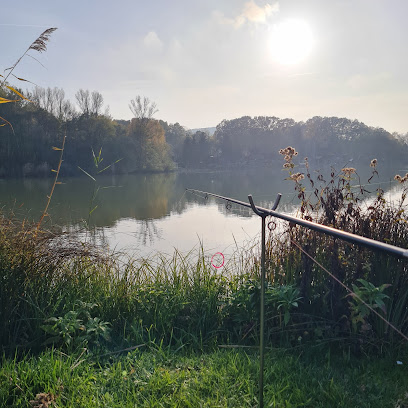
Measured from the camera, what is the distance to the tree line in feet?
96.3

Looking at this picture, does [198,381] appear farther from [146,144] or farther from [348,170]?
[146,144]

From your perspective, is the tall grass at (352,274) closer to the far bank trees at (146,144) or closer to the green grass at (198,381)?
the green grass at (198,381)

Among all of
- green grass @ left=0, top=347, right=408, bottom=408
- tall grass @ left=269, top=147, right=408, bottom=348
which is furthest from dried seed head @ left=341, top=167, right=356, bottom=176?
green grass @ left=0, top=347, right=408, bottom=408

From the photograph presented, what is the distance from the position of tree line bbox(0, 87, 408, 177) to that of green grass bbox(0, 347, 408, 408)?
38.3 feet

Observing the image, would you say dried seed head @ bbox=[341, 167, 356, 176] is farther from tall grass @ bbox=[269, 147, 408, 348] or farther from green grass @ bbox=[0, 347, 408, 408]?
green grass @ bbox=[0, 347, 408, 408]

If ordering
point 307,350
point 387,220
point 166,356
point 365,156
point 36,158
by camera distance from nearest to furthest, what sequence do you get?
1. point 166,356
2. point 307,350
3. point 387,220
4. point 36,158
5. point 365,156

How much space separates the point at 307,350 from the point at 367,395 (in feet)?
1.76

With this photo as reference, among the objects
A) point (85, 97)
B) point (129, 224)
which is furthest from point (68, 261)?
point (85, 97)

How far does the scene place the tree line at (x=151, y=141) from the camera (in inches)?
1155

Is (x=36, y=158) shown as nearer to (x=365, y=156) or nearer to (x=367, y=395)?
(x=367, y=395)

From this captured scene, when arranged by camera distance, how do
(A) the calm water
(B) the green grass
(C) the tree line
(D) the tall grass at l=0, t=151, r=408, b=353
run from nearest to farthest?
(B) the green grass → (D) the tall grass at l=0, t=151, r=408, b=353 → (A) the calm water → (C) the tree line

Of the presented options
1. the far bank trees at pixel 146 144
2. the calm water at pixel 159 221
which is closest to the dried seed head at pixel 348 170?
the calm water at pixel 159 221

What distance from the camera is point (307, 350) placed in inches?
92.7

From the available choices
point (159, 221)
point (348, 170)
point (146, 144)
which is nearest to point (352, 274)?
point (348, 170)
